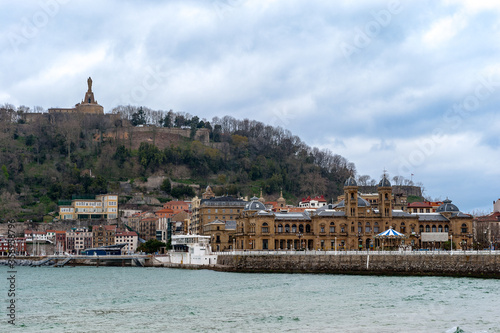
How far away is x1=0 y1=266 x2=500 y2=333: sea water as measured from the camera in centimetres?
3609

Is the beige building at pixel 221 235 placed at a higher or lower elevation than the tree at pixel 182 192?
lower

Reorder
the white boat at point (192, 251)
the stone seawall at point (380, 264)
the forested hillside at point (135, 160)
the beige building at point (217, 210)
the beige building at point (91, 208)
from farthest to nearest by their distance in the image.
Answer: the forested hillside at point (135, 160) → the beige building at point (91, 208) → the beige building at point (217, 210) → the white boat at point (192, 251) → the stone seawall at point (380, 264)

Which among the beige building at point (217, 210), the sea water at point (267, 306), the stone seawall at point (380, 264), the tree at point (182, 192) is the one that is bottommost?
the sea water at point (267, 306)

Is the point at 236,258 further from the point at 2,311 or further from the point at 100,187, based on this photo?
the point at 100,187

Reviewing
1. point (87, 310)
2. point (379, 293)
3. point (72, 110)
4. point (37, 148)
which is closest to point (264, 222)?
point (379, 293)

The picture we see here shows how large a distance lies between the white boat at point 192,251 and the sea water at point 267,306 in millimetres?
31711

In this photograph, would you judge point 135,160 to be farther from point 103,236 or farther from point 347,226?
point 347,226

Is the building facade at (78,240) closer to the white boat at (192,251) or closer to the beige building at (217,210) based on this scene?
the beige building at (217,210)

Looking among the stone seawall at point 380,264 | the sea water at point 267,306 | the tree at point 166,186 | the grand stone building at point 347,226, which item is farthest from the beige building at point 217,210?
the sea water at point 267,306

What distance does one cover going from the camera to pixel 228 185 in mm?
164875

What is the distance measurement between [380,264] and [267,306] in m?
27.9

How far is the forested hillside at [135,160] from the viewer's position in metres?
160

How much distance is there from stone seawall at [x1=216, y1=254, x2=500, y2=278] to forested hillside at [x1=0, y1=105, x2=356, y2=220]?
82.5 meters

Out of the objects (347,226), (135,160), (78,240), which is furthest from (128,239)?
(347,226)
